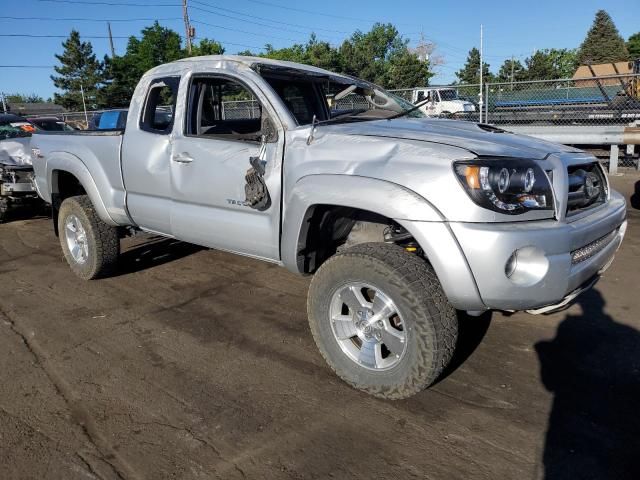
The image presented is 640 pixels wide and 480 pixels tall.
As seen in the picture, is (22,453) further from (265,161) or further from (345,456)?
(265,161)

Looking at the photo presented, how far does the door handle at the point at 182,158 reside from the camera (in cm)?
401

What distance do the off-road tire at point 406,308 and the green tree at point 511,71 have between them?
68.9 meters

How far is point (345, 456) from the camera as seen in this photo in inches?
103

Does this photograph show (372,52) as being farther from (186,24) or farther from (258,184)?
(258,184)

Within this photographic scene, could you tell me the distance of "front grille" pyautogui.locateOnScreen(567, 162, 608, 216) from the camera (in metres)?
3.07

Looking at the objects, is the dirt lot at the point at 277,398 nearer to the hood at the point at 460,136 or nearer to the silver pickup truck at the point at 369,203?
the silver pickup truck at the point at 369,203

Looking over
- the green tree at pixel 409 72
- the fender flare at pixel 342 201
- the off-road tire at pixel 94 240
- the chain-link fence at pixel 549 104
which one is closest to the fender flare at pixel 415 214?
the fender flare at pixel 342 201

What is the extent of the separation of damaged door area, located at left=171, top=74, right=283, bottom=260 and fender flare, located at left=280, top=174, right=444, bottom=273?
168 millimetres

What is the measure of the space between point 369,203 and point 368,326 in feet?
2.40

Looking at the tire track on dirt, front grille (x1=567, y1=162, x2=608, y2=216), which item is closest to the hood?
front grille (x1=567, y1=162, x2=608, y2=216)

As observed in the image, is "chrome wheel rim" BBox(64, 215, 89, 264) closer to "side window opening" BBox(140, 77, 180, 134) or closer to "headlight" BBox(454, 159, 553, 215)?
"side window opening" BBox(140, 77, 180, 134)

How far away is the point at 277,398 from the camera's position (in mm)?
3145

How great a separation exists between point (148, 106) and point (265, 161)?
166cm

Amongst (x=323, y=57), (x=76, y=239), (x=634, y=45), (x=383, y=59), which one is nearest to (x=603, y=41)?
(x=634, y=45)
